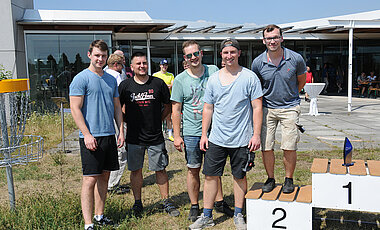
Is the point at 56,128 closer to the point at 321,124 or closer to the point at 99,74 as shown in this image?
the point at 99,74

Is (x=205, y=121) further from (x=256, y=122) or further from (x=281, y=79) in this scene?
(x=281, y=79)

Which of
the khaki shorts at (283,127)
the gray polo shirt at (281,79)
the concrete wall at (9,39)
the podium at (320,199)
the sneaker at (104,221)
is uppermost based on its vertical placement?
the concrete wall at (9,39)

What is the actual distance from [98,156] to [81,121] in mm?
370

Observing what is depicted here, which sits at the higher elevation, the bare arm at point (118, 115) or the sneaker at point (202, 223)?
the bare arm at point (118, 115)

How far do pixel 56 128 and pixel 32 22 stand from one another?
5247 millimetres

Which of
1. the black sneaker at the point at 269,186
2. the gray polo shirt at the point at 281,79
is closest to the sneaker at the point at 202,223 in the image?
the black sneaker at the point at 269,186

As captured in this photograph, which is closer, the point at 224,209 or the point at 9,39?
the point at 224,209

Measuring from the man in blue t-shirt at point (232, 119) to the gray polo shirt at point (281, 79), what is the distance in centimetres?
26

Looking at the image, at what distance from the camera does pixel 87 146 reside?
3242mm

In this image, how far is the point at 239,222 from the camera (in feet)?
11.8

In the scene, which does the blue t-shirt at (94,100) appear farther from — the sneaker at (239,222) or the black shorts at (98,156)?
the sneaker at (239,222)

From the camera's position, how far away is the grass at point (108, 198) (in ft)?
11.6

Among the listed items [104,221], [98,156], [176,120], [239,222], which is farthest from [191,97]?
[104,221]

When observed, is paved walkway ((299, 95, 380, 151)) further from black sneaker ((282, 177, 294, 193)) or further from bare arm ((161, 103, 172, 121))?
bare arm ((161, 103, 172, 121))
